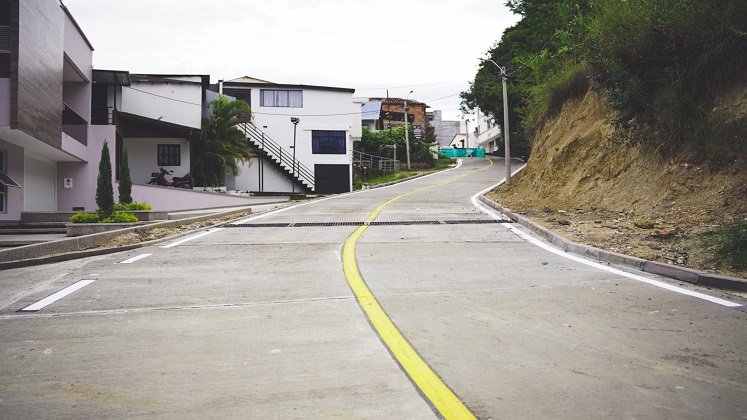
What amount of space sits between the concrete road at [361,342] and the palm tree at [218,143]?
25306mm

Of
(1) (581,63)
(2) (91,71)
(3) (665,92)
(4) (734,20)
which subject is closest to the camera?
(4) (734,20)

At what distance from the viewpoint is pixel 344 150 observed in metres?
44.9

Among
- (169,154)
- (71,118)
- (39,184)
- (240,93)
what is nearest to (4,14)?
(39,184)

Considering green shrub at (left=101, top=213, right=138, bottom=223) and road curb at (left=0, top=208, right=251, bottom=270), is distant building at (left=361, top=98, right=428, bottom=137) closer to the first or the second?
green shrub at (left=101, top=213, right=138, bottom=223)

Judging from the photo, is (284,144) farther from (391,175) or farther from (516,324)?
(516,324)

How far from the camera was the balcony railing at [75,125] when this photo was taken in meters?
24.8

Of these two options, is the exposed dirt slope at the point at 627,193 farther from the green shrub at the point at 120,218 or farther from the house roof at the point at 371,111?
the house roof at the point at 371,111

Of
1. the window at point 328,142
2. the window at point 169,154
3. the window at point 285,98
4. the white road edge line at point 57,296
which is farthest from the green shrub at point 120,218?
the window at point 285,98

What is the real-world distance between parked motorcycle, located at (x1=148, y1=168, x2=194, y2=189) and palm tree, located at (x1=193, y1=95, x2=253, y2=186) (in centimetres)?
168

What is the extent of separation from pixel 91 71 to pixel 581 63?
2067cm

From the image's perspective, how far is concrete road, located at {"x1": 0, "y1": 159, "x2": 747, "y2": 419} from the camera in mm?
3699

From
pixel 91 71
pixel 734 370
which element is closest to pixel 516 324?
pixel 734 370

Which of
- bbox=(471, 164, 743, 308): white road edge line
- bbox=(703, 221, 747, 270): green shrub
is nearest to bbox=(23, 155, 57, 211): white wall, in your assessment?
bbox=(471, 164, 743, 308): white road edge line

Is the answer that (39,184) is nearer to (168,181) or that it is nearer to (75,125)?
(75,125)
